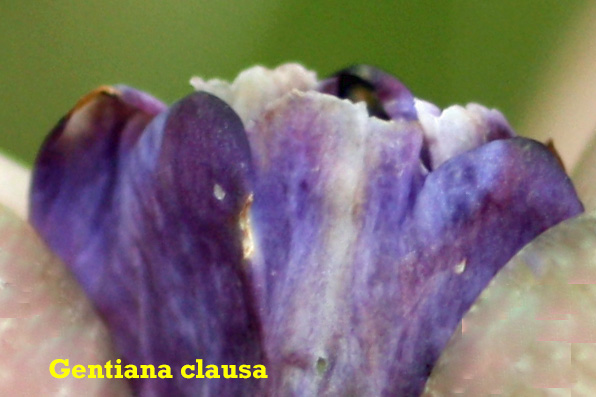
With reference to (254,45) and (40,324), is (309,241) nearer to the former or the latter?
(40,324)

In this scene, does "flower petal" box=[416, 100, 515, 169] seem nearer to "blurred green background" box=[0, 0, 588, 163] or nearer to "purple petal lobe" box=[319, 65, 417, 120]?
"purple petal lobe" box=[319, 65, 417, 120]

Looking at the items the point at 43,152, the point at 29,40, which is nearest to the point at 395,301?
the point at 43,152

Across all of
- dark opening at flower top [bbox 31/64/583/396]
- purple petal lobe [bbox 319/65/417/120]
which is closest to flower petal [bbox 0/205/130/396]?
dark opening at flower top [bbox 31/64/583/396]

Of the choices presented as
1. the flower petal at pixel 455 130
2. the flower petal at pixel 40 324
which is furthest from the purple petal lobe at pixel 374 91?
the flower petal at pixel 40 324

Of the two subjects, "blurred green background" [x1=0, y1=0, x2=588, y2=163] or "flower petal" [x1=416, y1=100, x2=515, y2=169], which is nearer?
"flower petal" [x1=416, y1=100, x2=515, y2=169]

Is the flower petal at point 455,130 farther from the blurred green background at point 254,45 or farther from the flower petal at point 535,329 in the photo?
the blurred green background at point 254,45

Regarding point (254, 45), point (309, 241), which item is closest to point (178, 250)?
point (309, 241)

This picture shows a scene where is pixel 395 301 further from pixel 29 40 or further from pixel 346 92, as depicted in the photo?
pixel 29 40
